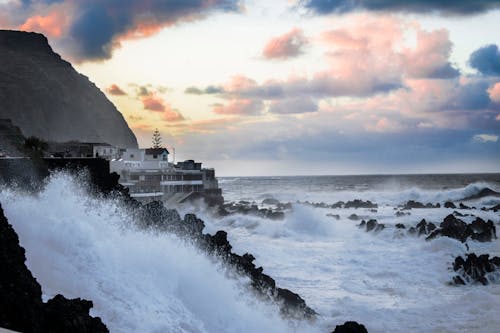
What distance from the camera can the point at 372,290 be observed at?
21938mm

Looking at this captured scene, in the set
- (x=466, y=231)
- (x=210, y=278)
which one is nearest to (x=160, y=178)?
(x=466, y=231)

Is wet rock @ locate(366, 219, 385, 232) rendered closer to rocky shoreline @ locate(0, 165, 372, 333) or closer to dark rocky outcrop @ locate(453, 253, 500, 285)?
dark rocky outcrop @ locate(453, 253, 500, 285)

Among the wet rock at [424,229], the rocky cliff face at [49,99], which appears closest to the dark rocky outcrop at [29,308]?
the wet rock at [424,229]

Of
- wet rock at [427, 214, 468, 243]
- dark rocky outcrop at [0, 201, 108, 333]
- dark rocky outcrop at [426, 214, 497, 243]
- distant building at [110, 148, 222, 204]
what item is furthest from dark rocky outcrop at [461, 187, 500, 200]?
dark rocky outcrop at [0, 201, 108, 333]

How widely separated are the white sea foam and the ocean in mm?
34

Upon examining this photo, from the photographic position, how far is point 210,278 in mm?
16797

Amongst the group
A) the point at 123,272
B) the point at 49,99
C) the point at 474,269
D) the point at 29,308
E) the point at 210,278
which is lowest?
the point at 474,269

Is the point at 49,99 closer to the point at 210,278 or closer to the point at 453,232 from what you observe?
the point at 453,232

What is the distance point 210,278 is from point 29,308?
29.1 feet

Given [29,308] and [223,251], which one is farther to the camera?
[223,251]

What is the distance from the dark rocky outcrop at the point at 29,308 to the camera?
818cm

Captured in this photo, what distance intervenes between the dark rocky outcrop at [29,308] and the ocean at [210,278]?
1392 millimetres

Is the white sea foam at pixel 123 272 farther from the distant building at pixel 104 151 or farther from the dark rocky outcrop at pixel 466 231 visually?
the distant building at pixel 104 151

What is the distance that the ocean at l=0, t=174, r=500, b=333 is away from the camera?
11641mm
